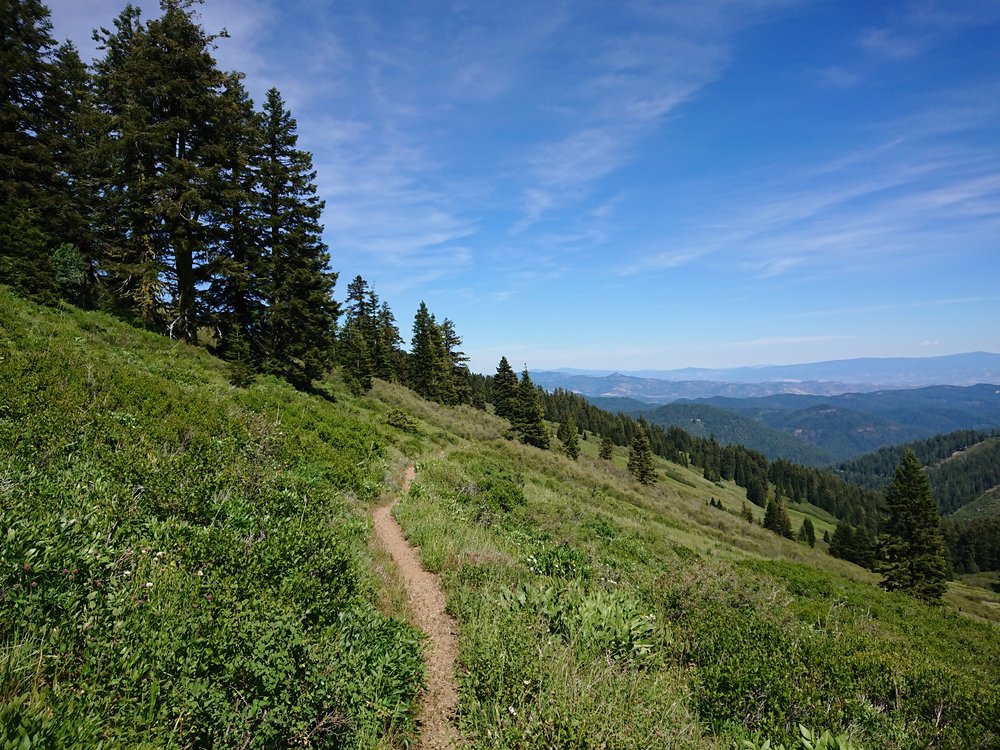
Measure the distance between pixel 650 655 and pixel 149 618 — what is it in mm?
5514

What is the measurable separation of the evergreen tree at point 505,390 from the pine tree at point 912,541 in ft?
125

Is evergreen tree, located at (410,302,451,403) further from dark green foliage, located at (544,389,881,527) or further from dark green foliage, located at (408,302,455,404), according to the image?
dark green foliage, located at (544,389,881,527)

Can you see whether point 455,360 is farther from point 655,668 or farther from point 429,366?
point 655,668

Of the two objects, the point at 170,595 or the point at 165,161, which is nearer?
the point at 170,595

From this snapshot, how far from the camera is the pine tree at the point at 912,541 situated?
1433 inches

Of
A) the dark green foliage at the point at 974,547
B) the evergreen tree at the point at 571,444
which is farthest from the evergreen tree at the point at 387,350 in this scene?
the dark green foliage at the point at 974,547

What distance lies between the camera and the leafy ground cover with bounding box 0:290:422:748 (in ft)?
10.1

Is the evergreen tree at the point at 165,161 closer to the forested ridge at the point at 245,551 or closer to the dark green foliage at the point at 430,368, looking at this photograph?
the forested ridge at the point at 245,551

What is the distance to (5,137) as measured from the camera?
57.7 ft

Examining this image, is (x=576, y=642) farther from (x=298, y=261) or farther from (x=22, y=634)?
(x=298, y=261)

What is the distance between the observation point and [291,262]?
2256 cm

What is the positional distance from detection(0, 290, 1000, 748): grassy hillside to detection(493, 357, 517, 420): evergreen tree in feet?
150

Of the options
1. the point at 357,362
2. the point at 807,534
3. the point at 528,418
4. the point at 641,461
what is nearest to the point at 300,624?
the point at 357,362

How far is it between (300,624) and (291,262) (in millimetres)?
22089
